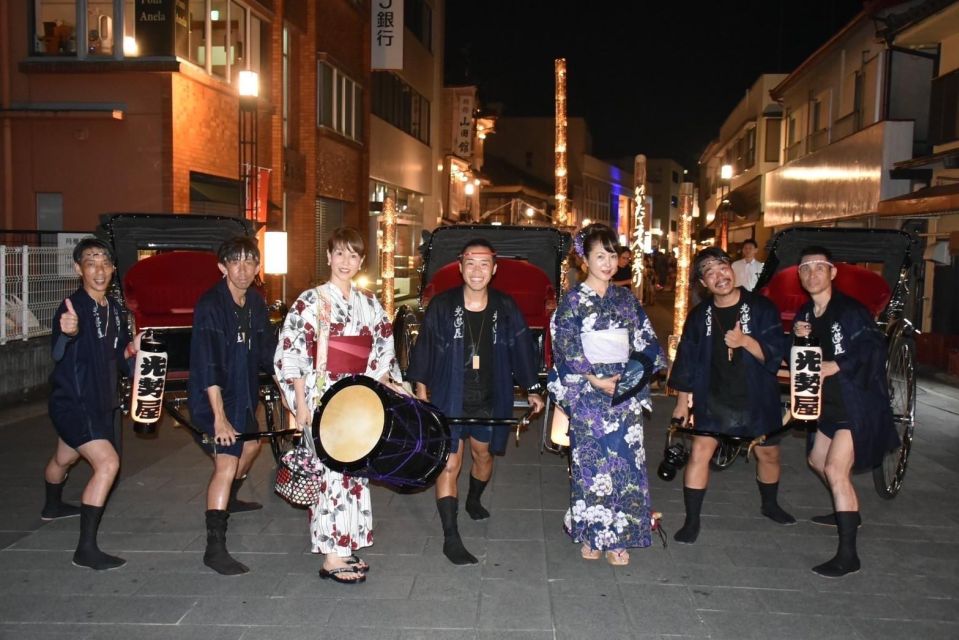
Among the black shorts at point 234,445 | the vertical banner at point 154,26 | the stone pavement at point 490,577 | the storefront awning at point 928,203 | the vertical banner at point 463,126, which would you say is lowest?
the stone pavement at point 490,577

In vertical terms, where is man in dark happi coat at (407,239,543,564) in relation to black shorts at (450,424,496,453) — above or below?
above

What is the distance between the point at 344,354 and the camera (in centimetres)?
471

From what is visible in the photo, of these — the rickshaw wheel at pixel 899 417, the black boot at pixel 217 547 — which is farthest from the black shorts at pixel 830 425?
the black boot at pixel 217 547

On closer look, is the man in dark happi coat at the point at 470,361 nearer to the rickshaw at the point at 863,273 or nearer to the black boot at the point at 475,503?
the black boot at the point at 475,503

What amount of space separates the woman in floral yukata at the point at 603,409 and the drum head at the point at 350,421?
124cm

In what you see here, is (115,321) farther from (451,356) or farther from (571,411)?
(571,411)

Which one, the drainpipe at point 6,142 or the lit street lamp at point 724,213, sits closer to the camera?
the drainpipe at point 6,142

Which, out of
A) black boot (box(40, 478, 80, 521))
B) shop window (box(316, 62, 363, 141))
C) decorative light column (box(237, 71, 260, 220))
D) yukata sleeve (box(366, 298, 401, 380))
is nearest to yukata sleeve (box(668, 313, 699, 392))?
yukata sleeve (box(366, 298, 401, 380))

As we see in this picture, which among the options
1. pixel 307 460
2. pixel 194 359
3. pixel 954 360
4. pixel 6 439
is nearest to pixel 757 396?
pixel 307 460

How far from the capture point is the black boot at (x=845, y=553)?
489cm

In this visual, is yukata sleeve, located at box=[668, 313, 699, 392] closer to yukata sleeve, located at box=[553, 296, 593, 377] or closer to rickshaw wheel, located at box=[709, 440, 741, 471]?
yukata sleeve, located at box=[553, 296, 593, 377]

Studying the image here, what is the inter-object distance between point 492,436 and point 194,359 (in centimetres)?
Result: 185

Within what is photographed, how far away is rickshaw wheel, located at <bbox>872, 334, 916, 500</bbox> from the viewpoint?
21.1ft

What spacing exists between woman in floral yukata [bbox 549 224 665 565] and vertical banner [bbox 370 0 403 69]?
19.8 meters
